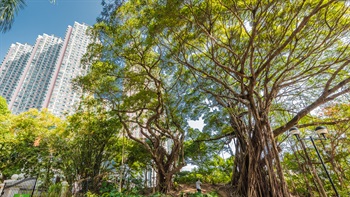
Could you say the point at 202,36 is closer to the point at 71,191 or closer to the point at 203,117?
the point at 203,117

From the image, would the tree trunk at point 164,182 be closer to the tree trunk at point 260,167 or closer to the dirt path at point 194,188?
the dirt path at point 194,188

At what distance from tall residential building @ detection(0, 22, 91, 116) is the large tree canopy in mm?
21191

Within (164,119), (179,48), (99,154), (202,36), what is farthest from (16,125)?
(202,36)

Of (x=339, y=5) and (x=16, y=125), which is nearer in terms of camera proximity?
(x=339, y=5)

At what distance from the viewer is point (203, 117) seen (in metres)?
6.48

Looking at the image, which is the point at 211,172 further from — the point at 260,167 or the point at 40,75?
the point at 40,75

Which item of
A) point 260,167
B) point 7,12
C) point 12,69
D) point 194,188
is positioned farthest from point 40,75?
point 260,167

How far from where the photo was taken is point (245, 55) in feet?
10.7

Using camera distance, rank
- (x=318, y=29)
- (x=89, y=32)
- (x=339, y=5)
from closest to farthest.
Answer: (x=339, y=5), (x=318, y=29), (x=89, y=32)

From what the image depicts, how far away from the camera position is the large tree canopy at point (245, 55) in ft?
10.8

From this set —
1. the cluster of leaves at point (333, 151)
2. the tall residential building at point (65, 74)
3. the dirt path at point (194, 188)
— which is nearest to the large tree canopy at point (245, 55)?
the cluster of leaves at point (333, 151)

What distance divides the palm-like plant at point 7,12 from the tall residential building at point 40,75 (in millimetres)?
22759

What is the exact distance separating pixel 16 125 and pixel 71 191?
4.17 meters

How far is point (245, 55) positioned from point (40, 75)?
1181 inches
